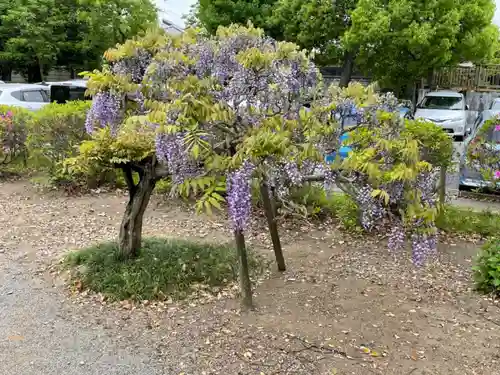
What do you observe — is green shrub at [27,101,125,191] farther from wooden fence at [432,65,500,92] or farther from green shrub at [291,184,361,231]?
wooden fence at [432,65,500,92]

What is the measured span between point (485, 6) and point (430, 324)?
18.4 m

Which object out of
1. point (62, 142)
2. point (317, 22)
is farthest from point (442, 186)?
point (317, 22)

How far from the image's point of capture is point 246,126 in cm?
379

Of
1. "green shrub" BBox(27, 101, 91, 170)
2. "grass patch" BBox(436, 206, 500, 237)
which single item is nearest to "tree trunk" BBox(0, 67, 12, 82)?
"green shrub" BBox(27, 101, 91, 170)

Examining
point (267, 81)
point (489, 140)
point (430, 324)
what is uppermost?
point (267, 81)

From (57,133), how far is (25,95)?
800cm

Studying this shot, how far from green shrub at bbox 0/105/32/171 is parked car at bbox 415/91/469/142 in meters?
12.5

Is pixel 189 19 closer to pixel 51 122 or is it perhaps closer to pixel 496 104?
pixel 496 104

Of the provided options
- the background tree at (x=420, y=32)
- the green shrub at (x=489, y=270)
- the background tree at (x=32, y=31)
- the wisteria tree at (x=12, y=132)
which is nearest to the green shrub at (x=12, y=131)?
the wisteria tree at (x=12, y=132)

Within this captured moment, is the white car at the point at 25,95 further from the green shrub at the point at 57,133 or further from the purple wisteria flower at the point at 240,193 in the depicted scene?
the purple wisteria flower at the point at 240,193

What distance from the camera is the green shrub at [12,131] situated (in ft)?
29.6

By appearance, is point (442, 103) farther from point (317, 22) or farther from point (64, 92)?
point (64, 92)

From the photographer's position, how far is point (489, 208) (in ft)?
24.9

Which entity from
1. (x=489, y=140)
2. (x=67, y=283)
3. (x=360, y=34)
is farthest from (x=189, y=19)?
(x=67, y=283)
